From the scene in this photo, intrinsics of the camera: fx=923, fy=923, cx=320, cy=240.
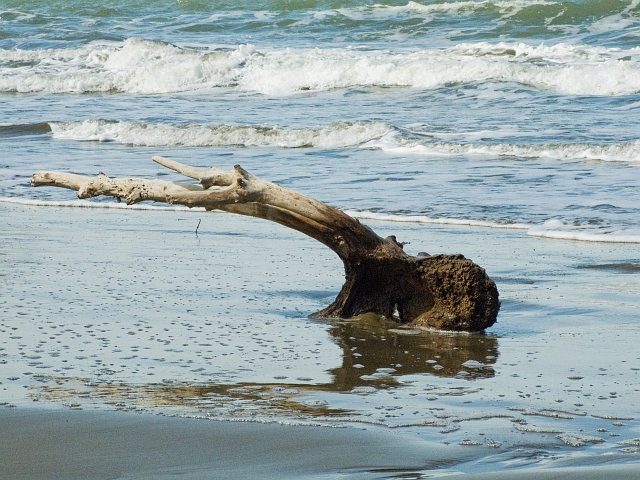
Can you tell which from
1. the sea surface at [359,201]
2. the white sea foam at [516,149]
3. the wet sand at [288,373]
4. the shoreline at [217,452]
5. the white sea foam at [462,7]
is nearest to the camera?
the shoreline at [217,452]

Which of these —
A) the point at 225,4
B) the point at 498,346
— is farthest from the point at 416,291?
the point at 225,4

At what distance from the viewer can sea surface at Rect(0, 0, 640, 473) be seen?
3.13 m

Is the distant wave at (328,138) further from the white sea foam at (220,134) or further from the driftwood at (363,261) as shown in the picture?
the driftwood at (363,261)

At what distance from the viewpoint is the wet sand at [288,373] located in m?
2.47

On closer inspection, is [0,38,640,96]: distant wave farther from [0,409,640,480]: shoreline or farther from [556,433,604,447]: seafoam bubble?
[0,409,640,480]: shoreline

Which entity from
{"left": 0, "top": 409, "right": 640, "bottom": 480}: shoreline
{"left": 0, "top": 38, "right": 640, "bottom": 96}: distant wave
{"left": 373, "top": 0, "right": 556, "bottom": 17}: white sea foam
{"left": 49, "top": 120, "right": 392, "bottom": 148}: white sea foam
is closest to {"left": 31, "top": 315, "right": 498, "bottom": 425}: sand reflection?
{"left": 0, "top": 409, "right": 640, "bottom": 480}: shoreline

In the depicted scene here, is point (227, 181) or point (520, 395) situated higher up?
point (227, 181)

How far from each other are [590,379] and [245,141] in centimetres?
948

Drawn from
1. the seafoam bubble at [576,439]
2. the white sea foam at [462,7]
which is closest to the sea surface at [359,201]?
the seafoam bubble at [576,439]

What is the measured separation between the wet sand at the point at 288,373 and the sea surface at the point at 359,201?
0.02 metres

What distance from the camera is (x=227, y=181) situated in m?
4.25

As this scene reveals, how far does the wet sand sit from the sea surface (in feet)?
0.06

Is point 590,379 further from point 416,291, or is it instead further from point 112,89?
point 112,89

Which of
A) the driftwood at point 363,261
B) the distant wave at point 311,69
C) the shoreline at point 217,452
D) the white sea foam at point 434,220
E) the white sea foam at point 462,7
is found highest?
the white sea foam at point 462,7
